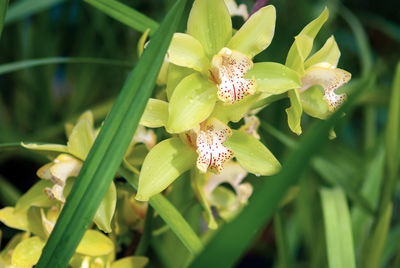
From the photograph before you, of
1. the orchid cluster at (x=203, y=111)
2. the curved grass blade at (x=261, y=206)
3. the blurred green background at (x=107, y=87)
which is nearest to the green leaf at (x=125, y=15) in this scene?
the orchid cluster at (x=203, y=111)

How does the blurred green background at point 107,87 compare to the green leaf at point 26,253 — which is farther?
the blurred green background at point 107,87

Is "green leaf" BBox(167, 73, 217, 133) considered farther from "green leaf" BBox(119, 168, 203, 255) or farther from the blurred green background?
the blurred green background

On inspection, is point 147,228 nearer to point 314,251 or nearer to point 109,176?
point 109,176

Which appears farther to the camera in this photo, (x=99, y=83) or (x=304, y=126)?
(x=99, y=83)

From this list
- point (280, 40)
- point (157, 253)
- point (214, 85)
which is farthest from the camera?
point (280, 40)

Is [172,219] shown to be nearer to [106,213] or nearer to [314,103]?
[106,213]

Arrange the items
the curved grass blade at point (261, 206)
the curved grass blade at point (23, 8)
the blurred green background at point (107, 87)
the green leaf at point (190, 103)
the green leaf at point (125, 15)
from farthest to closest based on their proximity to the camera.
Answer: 1. the blurred green background at point (107, 87)
2. the curved grass blade at point (23, 8)
3. the green leaf at point (125, 15)
4. the green leaf at point (190, 103)
5. the curved grass blade at point (261, 206)

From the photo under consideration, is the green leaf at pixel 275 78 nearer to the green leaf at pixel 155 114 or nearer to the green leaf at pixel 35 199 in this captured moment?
the green leaf at pixel 155 114

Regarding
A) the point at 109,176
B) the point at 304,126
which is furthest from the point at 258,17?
the point at 304,126
